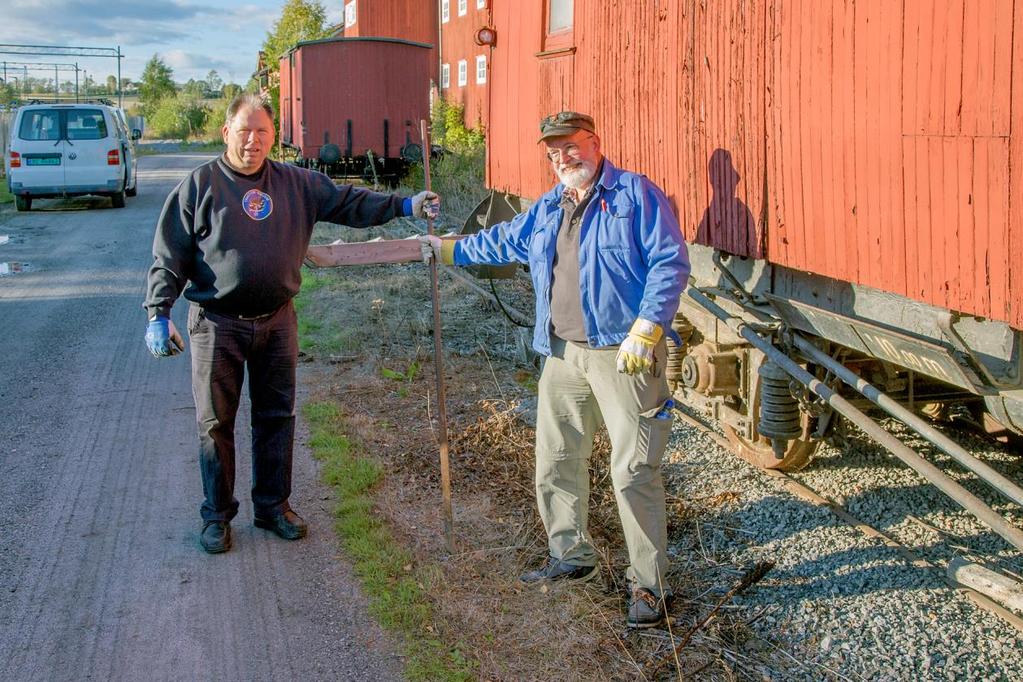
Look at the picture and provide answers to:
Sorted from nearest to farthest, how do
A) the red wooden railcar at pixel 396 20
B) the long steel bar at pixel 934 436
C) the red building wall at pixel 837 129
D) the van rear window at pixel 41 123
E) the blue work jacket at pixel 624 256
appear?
the red building wall at pixel 837 129, the long steel bar at pixel 934 436, the blue work jacket at pixel 624 256, the van rear window at pixel 41 123, the red wooden railcar at pixel 396 20

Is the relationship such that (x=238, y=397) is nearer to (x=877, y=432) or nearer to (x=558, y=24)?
(x=877, y=432)

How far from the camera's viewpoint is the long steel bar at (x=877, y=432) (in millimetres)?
3779

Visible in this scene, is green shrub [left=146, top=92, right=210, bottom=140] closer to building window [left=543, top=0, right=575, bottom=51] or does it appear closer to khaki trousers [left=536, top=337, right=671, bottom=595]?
building window [left=543, top=0, right=575, bottom=51]

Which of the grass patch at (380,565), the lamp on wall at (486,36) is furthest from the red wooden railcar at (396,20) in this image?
the grass patch at (380,565)

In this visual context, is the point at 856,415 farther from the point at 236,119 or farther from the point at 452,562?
the point at 236,119

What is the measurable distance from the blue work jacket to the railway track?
1655 millimetres

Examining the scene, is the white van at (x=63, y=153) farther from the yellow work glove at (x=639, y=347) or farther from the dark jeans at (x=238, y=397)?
the yellow work glove at (x=639, y=347)

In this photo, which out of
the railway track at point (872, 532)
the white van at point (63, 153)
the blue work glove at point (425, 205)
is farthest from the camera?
the white van at point (63, 153)

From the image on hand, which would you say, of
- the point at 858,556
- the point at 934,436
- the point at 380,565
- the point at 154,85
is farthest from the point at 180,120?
the point at 934,436

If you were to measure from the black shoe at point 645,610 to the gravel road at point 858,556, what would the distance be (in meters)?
0.45

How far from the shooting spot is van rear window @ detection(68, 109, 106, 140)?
61.6 feet

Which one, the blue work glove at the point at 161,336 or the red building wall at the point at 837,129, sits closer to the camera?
the red building wall at the point at 837,129

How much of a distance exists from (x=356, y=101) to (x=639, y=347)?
64.2 ft

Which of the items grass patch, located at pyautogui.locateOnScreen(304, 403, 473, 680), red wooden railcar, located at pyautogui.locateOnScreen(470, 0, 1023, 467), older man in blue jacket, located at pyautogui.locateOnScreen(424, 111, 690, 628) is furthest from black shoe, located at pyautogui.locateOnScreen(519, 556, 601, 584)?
red wooden railcar, located at pyautogui.locateOnScreen(470, 0, 1023, 467)
